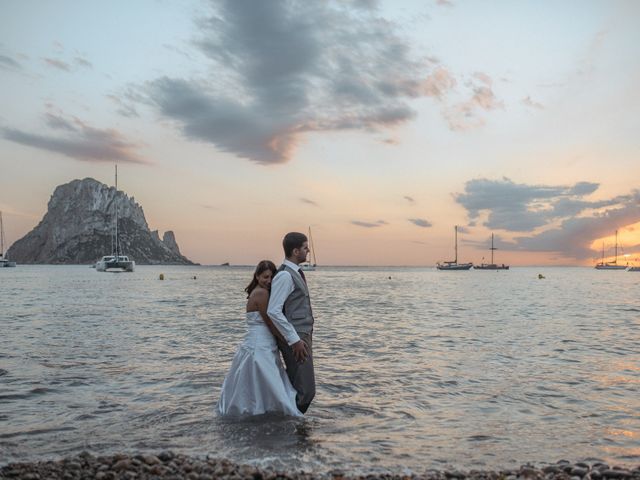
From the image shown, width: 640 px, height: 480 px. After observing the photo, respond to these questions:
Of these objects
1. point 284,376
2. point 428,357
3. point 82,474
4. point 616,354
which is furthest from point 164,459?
point 616,354

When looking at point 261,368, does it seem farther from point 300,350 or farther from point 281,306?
point 281,306

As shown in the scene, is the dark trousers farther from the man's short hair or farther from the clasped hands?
the man's short hair

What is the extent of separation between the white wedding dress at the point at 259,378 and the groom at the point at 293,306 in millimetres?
271

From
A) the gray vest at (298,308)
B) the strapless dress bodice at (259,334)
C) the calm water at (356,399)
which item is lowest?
the calm water at (356,399)

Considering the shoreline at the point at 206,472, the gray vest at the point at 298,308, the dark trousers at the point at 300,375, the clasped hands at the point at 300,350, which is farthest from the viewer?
the dark trousers at the point at 300,375

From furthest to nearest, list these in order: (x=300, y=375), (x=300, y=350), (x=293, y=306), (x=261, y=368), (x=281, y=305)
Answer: (x=300, y=375) → (x=261, y=368) → (x=293, y=306) → (x=300, y=350) → (x=281, y=305)

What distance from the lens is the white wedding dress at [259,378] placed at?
8.26 meters

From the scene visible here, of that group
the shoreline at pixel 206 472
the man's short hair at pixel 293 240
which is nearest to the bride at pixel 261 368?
the man's short hair at pixel 293 240

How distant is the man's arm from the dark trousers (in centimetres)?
45

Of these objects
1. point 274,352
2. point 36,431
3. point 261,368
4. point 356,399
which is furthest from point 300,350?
point 36,431

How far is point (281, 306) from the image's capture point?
7.71 meters

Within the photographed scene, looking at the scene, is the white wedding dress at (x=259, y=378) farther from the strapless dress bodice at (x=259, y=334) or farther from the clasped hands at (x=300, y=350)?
the clasped hands at (x=300, y=350)

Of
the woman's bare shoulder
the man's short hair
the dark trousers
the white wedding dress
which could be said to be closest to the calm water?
the white wedding dress

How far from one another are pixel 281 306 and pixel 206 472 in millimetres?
2473
